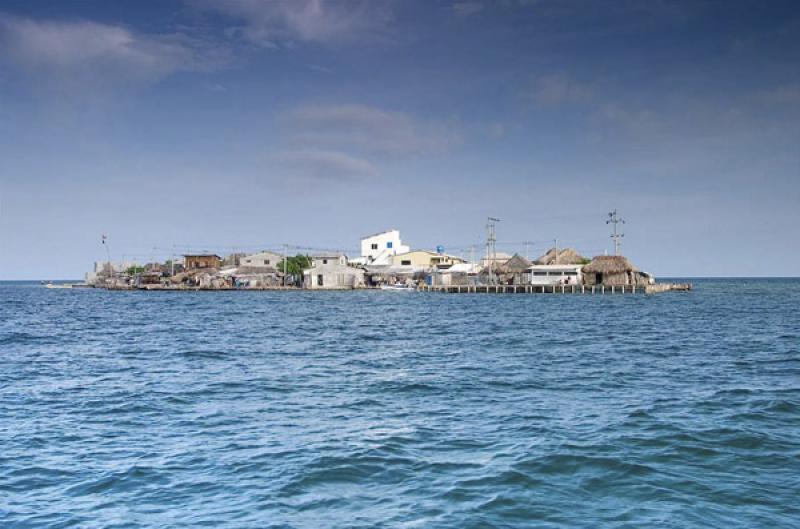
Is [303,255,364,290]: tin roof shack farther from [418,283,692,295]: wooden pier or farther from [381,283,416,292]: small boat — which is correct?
[418,283,692,295]: wooden pier

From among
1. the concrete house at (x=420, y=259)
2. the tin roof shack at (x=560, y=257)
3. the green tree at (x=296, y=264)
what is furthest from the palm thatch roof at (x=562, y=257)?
the green tree at (x=296, y=264)

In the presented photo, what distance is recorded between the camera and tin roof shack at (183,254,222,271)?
11750 centimetres

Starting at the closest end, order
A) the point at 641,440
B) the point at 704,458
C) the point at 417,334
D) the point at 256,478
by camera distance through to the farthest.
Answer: the point at 256,478
the point at 704,458
the point at 641,440
the point at 417,334

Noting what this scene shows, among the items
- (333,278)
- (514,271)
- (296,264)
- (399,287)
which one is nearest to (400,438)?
(514,271)

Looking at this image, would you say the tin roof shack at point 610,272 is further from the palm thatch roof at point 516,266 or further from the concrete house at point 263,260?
the concrete house at point 263,260

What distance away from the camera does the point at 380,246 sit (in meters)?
123

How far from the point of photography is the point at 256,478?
9812 millimetres

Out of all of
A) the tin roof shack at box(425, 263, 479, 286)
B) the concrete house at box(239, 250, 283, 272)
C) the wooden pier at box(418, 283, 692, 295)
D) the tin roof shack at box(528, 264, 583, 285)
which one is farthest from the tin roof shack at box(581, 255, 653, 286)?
the concrete house at box(239, 250, 283, 272)

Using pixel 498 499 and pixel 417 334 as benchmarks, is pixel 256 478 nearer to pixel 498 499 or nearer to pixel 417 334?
pixel 498 499

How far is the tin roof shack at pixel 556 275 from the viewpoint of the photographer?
87875 millimetres

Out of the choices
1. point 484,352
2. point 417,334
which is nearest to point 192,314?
point 417,334

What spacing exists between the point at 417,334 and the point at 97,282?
119m

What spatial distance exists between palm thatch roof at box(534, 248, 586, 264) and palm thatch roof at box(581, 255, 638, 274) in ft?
30.1

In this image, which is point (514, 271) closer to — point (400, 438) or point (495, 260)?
point (495, 260)
